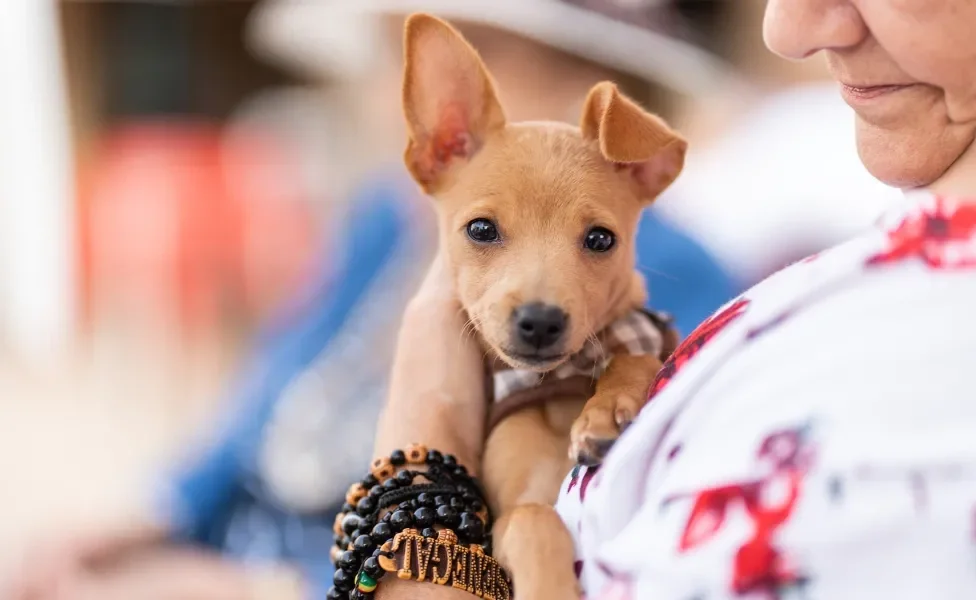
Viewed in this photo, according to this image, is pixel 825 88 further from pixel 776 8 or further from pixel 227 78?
pixel 776 8

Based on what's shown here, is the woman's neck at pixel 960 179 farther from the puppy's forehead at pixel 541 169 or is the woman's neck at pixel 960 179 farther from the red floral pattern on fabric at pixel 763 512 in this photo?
the puppy's forehead at pixel 541 169

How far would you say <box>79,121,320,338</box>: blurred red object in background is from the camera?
14.6 feet

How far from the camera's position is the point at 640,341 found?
1131 millimetres

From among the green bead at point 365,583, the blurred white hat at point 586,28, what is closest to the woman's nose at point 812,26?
the green bead at point 365,583

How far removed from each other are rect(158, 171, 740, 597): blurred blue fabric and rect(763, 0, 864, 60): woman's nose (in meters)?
1.09

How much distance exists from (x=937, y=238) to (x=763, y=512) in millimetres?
226

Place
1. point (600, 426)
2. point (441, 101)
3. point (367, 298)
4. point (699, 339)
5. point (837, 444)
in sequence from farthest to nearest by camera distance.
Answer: point (367, 298) → point (441, 101) → point (600, 426) → point (699, 339) → point (837, 444)

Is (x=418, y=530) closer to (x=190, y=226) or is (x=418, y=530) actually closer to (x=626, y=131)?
(x=626, y=131)

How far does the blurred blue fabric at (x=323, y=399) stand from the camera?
6.68 ft

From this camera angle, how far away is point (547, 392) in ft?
3.64

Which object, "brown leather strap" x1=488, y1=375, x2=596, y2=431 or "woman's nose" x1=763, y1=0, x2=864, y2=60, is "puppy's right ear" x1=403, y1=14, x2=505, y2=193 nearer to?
"brown leather strap" x1=488, y1=375, x2=596, y2=431

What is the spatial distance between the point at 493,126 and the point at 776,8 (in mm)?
452

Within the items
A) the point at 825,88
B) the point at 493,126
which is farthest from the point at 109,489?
the point at 825,88

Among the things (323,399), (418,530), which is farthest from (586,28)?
(418,530)
